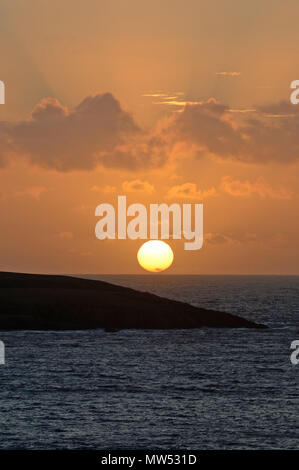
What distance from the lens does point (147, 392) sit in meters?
73.1

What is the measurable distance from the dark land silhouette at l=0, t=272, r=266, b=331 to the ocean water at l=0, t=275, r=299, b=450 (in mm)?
11748

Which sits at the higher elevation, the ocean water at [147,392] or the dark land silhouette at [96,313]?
the dark land silhouette at [96,313]

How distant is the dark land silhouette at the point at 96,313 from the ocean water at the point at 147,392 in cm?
1175

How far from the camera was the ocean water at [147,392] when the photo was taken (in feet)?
181

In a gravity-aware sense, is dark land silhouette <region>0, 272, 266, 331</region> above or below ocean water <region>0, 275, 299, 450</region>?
above

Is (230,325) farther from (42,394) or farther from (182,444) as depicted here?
(182,444)

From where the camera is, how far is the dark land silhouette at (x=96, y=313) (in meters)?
135

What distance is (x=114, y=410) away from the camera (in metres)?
64.0

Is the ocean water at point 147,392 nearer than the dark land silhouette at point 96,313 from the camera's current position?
Yes

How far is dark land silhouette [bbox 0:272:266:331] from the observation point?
135 m

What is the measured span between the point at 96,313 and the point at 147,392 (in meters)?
67.7
